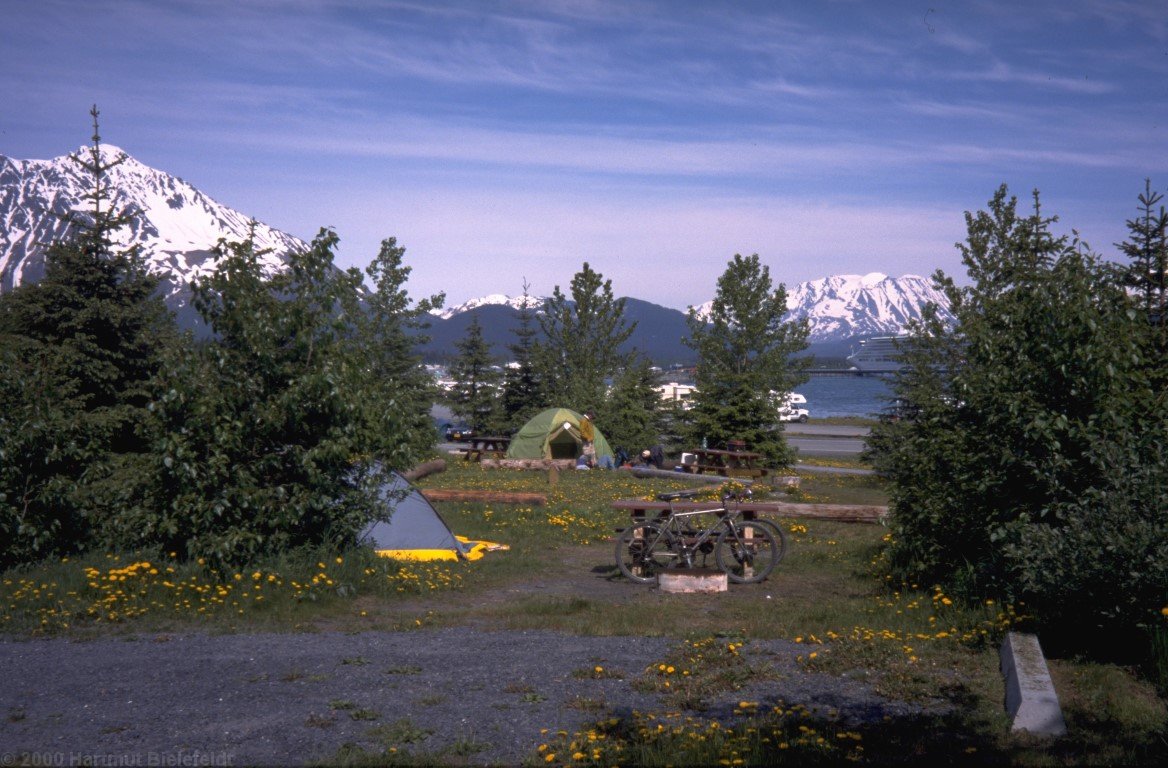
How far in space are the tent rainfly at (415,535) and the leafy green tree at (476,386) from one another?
24.7 m

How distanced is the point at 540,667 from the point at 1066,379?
18.6ft

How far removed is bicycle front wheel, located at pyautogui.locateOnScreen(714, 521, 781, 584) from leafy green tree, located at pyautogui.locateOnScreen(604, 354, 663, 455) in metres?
20.4

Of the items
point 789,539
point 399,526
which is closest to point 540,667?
point 399,526

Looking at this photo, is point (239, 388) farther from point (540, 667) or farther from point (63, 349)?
point (540, 667)

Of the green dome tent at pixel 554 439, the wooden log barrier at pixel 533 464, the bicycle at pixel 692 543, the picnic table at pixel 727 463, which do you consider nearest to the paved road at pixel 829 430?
the green dome tent at pixel 554 439

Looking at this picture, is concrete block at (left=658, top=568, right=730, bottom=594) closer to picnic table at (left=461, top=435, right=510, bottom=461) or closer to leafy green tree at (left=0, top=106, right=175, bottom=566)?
leafy green tree at (left=0, top=106, right=175, bottom=566)

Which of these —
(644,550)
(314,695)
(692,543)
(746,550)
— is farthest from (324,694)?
(746,550)

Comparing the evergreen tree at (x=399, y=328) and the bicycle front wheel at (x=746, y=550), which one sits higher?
the evergreen tree at (x=399, y=328)

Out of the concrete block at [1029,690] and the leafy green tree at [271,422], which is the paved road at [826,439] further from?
the concrete block at [1029,690]

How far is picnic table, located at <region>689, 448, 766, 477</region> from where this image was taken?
25.2 metres

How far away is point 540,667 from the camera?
716 cm

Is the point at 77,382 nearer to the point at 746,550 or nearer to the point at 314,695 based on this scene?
the point at 314,695

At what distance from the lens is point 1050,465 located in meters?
8.43

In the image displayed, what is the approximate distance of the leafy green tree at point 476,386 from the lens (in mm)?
38031
